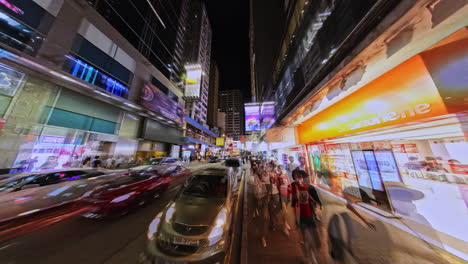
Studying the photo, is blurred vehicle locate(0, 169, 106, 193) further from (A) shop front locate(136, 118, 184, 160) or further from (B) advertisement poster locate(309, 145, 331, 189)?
(B) advertisement poster locate(309, 145, 331, 189)

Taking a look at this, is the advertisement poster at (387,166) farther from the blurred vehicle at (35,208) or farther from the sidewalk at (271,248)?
the blurred vehicle at (35,208)

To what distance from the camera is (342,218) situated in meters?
3.56

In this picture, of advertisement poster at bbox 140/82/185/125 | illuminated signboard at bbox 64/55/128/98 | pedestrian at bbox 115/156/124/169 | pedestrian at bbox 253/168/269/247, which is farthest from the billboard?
pedestrian at bbox 115/156/124/169

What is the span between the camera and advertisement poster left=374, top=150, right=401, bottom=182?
353 centimetres

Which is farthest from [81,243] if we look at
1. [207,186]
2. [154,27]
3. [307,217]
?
[154,27]

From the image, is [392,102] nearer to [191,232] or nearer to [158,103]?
[191,232]

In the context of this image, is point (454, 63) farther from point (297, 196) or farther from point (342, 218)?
point (342, 218)

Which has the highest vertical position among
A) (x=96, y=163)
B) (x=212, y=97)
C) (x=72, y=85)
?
(x=212, y=97)

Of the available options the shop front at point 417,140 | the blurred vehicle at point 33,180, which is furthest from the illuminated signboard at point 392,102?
the blurred vehicle at point 33,180

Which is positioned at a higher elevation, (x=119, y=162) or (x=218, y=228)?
(x=119, y=162)

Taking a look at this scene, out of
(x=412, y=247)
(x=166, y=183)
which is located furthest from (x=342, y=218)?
(x=166, y=183)

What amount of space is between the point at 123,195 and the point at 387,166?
784cm

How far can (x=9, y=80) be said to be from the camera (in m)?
6.62

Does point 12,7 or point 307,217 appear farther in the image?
point 12,7
